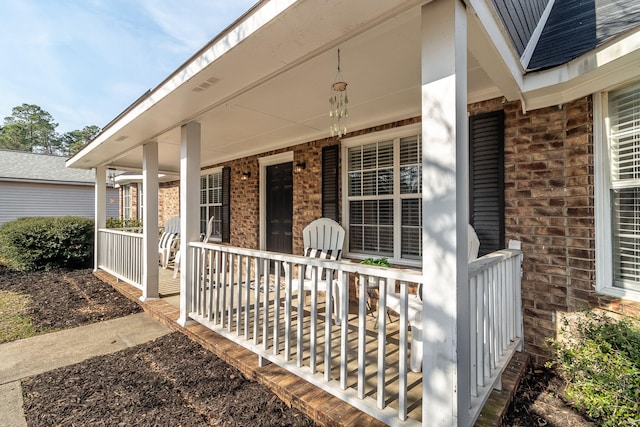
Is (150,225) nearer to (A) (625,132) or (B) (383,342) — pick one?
(B) (383,342)

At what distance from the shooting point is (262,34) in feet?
5.90

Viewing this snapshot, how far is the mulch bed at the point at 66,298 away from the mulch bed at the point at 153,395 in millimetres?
1551

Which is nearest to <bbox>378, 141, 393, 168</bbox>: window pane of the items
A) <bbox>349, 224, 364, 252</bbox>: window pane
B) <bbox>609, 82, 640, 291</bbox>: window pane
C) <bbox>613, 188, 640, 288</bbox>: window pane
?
<bbox>349, 224, 364, 252</bbox>: window pane

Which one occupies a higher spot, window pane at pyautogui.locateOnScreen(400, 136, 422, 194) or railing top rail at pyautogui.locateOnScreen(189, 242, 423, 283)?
window pane at pyautogui.locateOnScreen(400, 136, 422, 194)

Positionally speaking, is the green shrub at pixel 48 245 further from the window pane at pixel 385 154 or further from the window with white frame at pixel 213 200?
the window pane at pixel 385 154

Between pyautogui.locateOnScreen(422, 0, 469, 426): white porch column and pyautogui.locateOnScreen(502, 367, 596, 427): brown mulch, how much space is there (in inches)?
32.4

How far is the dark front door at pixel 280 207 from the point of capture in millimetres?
5449

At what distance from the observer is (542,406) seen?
209 centimetres

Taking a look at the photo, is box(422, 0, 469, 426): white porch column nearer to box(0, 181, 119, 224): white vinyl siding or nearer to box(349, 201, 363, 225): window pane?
box(349, 201, 363, 225): window pane

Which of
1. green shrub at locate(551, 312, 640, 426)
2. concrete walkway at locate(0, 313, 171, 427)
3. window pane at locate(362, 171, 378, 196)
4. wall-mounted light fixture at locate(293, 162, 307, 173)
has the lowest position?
concrete walkway at locate(0, 313, 171, 427)

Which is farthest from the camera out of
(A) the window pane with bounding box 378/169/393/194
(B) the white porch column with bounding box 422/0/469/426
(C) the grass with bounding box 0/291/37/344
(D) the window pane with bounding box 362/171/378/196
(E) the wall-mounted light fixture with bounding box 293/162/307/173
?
(E) the wall-mounted light fixture with bounding box 293/162/307/173

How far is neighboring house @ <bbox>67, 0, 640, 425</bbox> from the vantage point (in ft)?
4.89

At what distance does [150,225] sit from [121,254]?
168 centimetres

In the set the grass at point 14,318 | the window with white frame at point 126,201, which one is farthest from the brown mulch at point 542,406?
the window with white frame at point 126,201
